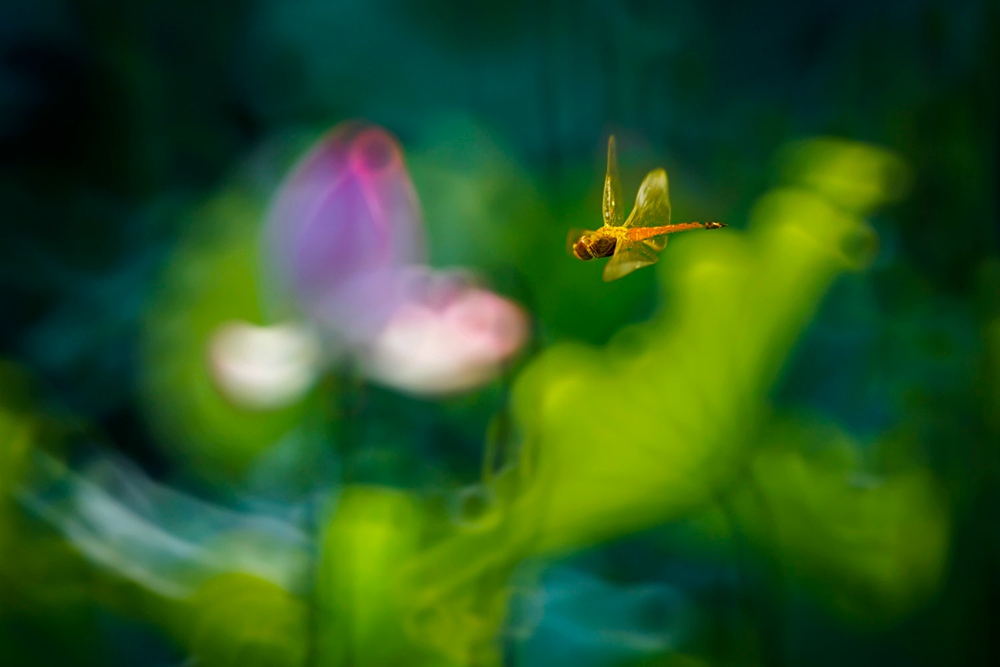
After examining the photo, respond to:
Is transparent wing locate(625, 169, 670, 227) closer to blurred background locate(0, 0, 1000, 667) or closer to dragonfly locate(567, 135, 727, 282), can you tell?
dragonfly locate(567, 135, 727, 282)

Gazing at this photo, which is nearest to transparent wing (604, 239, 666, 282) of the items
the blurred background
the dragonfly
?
the dragonfly

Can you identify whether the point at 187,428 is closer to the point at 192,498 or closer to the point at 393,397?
the point at 192,498

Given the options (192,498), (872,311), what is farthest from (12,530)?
(872,311)

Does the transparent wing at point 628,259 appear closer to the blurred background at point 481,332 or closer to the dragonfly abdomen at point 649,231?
the dragonfly abdomen at point 649,231

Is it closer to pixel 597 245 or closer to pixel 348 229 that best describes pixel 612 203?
pixel 597 245

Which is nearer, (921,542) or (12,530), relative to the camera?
(12,530)

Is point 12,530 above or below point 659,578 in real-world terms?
above
